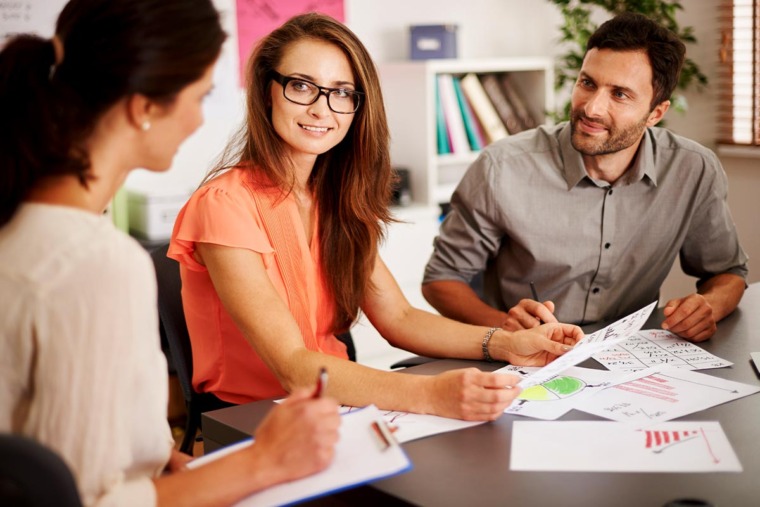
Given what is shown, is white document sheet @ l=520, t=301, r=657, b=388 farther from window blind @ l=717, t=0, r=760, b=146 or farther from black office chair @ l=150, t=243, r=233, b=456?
window blind @ l=717, t=0, r=760, b=146

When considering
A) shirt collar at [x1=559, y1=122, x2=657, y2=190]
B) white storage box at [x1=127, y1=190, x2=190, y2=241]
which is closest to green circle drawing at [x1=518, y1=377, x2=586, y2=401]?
shirt collar at [x1=559, y1=122, x2=657, y2=190]

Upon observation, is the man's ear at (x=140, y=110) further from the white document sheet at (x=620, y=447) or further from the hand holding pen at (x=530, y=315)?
the hand holding pen at (x=530, y=315)

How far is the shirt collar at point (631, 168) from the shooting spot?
2.35m

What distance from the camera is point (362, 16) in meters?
4.20

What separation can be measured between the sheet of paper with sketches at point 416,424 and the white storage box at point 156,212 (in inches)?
86.3

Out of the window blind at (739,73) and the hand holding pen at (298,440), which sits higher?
the window blind at (739,73)


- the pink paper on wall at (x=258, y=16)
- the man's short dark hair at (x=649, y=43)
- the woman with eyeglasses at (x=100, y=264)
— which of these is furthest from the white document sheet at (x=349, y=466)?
the pink paper on wall at (x=258, y=16)

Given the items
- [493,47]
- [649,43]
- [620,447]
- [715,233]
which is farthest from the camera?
[493,47]

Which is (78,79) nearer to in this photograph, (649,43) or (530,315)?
(530,315)

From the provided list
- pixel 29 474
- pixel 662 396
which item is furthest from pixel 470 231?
pixel 29 474

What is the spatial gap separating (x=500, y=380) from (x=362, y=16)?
308 cm

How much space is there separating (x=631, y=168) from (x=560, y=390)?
1.00m

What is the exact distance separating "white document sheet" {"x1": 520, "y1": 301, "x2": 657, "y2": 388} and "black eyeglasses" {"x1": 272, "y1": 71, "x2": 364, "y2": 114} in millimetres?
734

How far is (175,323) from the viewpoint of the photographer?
2.07m
